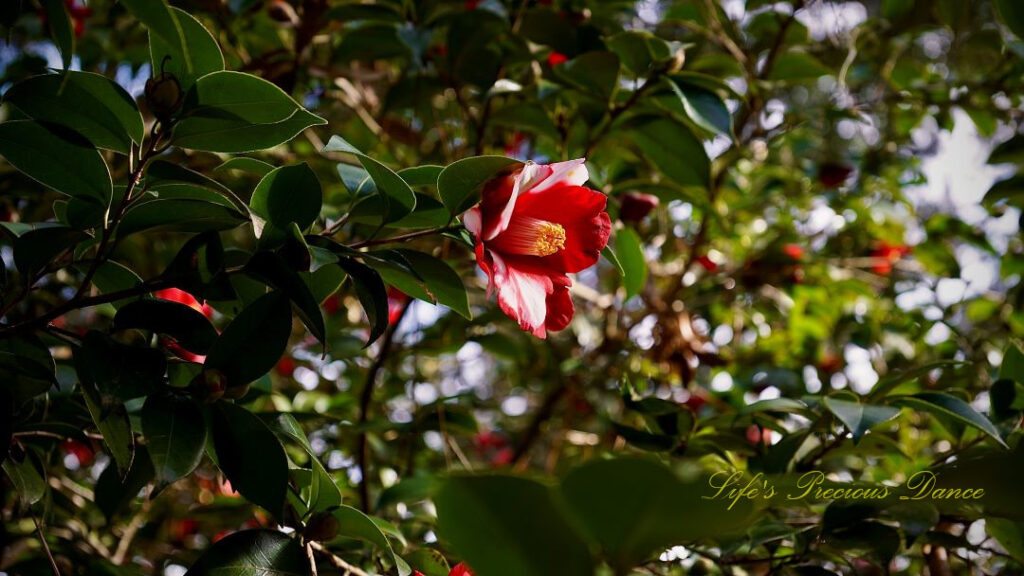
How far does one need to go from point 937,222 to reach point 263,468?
184 centimetres

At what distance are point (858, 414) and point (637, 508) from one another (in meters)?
0.51

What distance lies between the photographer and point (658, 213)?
185cm

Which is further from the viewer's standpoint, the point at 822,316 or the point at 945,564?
the point at 822,316

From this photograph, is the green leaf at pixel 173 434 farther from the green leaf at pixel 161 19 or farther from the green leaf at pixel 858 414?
the green leaf at pixel 858 414

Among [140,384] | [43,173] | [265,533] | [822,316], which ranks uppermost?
[43,173]

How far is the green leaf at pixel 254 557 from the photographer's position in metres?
0.66

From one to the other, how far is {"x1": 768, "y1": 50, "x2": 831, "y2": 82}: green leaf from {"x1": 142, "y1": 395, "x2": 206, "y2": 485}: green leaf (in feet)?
3.64

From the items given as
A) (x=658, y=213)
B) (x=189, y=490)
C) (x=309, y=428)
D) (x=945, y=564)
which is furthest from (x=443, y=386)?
(x=945, y=564)

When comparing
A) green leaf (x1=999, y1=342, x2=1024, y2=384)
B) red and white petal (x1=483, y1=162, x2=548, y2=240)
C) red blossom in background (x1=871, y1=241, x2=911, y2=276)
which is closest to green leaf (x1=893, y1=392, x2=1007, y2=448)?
green leaf (x1=999, y1=342, x2=1024, y2=384)

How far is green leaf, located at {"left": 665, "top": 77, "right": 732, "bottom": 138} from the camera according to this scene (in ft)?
3.09

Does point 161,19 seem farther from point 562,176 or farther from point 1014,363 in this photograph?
point 1014,363

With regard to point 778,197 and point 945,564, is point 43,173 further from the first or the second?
point 778,197

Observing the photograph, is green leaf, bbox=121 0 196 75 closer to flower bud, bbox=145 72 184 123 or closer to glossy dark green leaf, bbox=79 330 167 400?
flower bud, bbox=145 72 184 123

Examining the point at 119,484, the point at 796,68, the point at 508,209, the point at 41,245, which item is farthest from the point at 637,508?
the point at 796,68
